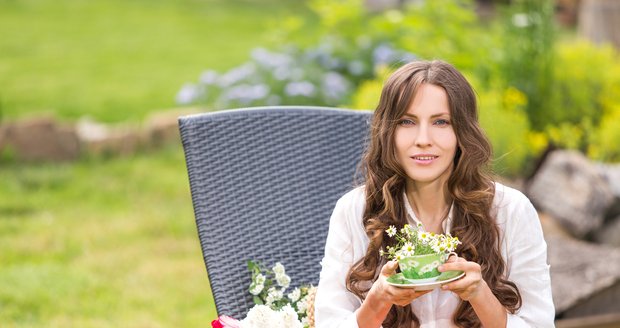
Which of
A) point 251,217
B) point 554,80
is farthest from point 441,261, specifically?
point 554,80

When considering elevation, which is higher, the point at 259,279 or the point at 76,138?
the point at 76,138

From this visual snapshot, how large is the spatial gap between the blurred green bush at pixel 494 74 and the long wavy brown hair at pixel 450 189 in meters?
2.46

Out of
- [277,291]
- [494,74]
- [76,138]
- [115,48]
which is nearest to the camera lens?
[277,291]

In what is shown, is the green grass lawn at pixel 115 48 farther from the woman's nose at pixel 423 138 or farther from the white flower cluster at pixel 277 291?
the woman's nose at pixel 423 138

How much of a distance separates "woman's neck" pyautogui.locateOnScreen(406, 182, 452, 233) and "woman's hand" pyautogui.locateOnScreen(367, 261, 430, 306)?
0.94 ft

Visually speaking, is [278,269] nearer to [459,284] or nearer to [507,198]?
[507,198]

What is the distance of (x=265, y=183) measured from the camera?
295 cm

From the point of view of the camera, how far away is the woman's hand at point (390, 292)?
1.98 meters

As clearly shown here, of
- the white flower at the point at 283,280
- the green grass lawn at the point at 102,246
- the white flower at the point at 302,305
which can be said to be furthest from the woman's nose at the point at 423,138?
the green grass lawn at the point at 102,246

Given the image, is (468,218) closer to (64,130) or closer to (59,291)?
(59,291)

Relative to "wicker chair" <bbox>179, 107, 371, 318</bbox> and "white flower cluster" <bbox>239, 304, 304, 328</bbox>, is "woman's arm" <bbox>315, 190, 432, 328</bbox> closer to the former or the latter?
"white flower cluster" <bbox>239, 304, 304, 328</bbox>

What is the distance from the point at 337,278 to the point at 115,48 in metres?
8.03

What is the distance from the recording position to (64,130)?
20.9ft

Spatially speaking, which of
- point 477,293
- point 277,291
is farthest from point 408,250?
point 277,291
